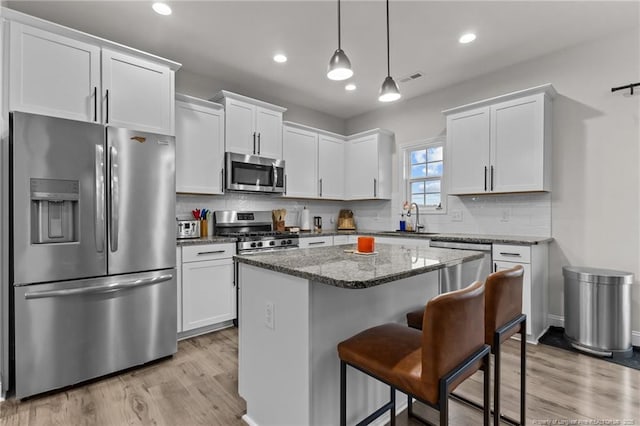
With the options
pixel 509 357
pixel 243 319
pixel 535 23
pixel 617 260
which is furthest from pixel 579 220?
pixel 243 319

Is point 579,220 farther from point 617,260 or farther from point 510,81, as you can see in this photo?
point 510,81

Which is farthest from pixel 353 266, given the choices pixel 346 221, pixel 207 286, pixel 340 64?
pixel 346 221

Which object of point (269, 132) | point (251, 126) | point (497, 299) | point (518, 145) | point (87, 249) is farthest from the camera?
point (269, 132)

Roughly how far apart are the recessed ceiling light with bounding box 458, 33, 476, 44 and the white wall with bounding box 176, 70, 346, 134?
8.23 ft

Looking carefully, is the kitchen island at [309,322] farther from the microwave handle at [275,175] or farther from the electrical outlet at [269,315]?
the microwave handle at [275,175]

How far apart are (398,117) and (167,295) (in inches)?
153

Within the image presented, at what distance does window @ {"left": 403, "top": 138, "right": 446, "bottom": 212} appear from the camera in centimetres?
435

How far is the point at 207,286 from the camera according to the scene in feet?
10.3

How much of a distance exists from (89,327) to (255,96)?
3293 millimetres

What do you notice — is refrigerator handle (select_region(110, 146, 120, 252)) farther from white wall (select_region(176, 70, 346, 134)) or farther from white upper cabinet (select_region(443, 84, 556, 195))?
white upper cabinet (select_region(443, 84, 556, 195))

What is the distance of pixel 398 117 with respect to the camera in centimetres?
477

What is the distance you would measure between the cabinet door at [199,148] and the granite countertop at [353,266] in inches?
75.8

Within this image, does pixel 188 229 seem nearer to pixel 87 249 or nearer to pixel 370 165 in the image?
pixel 87 249

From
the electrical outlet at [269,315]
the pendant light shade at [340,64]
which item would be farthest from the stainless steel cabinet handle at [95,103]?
the electrical outlet at [269,315]
